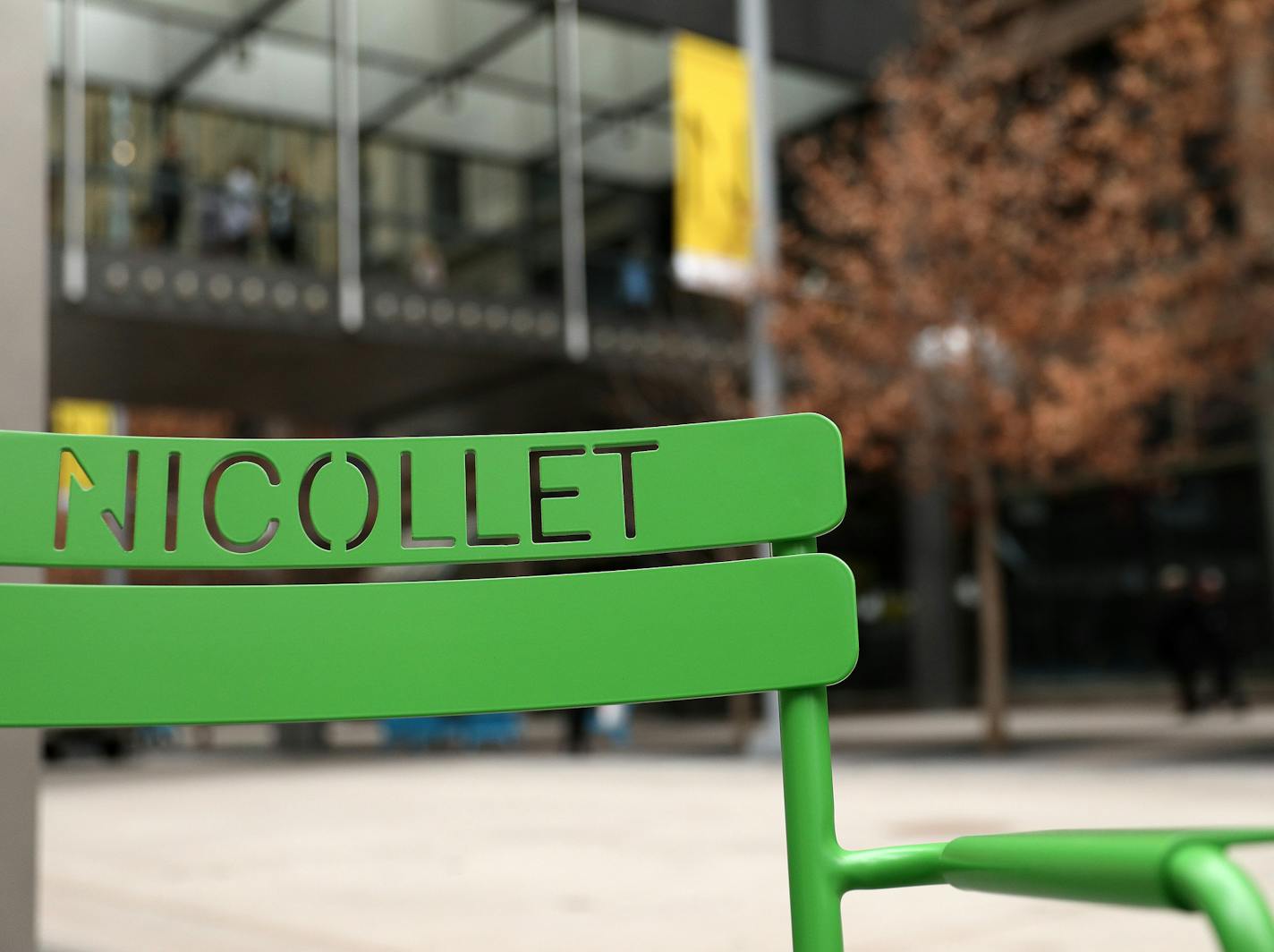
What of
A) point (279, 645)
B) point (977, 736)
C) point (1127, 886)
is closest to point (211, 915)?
point (279, 645)

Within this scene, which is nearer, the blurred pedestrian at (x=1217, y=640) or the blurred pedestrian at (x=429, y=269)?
the blurred pedestrian at (x=1217, y=640)

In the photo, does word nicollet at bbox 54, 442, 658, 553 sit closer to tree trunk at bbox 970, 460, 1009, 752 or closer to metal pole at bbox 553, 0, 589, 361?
tree trunk at bbox 970, 460, 1009, 752

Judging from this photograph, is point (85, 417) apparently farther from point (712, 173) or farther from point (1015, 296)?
point (1015, 296)

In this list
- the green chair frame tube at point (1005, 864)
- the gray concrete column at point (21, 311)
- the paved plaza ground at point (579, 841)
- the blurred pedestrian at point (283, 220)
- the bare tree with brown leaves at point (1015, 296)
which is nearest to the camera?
the green chair frame tube at point (1005, 864)

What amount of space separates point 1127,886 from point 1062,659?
21.6 meters

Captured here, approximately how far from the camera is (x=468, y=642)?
1.38 metres

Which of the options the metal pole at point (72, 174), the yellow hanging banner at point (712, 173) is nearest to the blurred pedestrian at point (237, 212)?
the metal pole at point (72, 174)

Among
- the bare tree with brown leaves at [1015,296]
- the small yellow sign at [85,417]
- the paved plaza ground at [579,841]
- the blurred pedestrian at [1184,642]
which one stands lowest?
the paved plaza ground at [579,841]

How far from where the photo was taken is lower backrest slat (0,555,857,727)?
1.32m

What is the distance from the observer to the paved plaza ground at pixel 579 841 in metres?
4.55

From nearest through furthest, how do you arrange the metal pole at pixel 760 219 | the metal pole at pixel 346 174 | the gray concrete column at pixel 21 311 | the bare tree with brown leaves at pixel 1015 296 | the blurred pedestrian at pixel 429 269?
1. the gray concrete column at pixel 21 311
2. the bare tree with brown leaves at pixel 1015 296
3. the metal pole at pixel 760 219
4. the metal pole at pixel 346 174
5. the blurred pedestrian at pixel 429 269

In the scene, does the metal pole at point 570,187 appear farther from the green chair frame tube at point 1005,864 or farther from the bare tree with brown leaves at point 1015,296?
the green chair frame tube at point 1005,864

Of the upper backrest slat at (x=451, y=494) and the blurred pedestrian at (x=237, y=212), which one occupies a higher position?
the blurred pedestrian at (x=237, y=212)

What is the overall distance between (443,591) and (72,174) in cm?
1553
